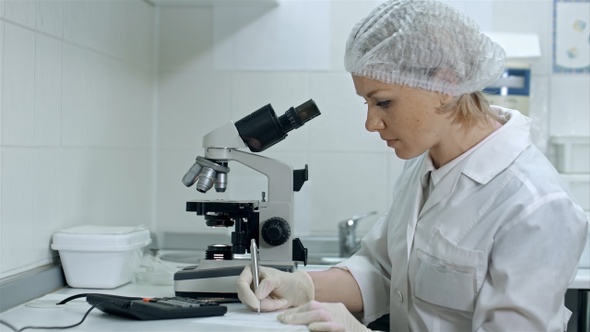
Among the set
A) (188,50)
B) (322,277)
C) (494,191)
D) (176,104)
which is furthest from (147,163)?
(494,191)

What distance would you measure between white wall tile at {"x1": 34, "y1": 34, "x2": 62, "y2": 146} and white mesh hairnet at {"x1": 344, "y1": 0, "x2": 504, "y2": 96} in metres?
0.71

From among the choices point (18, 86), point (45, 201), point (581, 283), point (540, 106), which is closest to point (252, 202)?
point (45, 201)

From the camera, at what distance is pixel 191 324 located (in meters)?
1.36

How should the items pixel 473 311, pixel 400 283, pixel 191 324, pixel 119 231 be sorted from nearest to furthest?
pixel 191 324 → pixel 473 311 → pixel 400 283 → pixel 119 231

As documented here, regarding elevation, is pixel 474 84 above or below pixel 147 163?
above

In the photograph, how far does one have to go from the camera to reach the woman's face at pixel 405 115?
1.50 meters

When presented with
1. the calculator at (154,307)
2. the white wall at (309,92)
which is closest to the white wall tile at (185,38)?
the white wall at (309,92)

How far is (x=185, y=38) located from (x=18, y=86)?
1.03 m

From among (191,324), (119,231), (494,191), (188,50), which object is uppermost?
(188,50)

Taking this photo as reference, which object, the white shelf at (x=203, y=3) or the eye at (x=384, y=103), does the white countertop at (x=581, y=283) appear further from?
the white shelf at (x=203, y=3)

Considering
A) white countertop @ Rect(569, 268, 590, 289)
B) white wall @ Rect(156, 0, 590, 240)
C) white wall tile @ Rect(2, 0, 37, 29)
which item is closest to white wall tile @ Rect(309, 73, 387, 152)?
white wall @ Rect(156, 0, 590, 240)

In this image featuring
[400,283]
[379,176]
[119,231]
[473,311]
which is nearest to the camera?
[473,311]

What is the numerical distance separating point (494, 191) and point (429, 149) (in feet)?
0.67

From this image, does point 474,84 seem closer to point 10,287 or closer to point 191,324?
point 191,324
